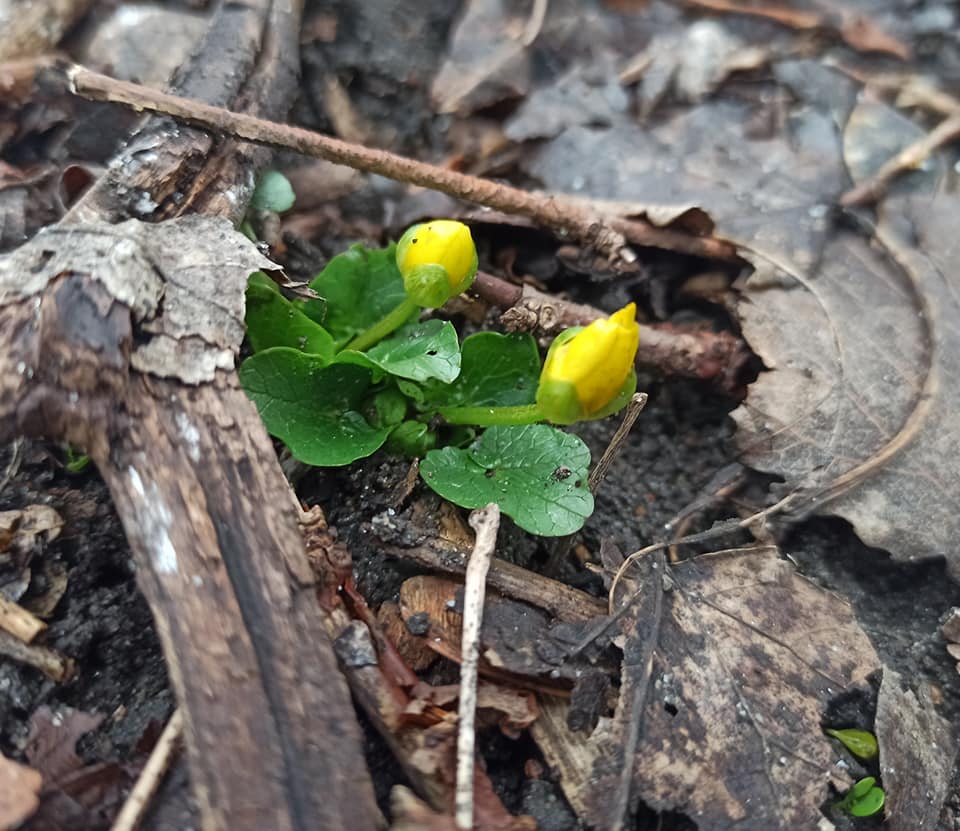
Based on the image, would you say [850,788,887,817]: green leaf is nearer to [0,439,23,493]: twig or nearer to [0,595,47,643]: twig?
[0,595,47,643]: twig

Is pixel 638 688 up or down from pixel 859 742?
up

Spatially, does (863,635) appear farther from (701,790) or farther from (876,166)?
(876,166)

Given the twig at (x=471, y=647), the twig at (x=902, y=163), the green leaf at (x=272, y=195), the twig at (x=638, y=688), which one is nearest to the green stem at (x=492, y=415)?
the twig at (x=471, y=647)

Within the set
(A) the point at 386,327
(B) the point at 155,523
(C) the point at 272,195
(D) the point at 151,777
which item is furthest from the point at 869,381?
(D) the point at 151,777

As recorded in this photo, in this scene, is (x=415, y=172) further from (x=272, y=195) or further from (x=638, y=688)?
(x=638, y=688)

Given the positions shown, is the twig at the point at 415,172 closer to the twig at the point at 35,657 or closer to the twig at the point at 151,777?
the twig at the point at 35,657

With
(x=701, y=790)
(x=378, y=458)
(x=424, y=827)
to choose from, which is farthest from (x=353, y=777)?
(x=378, y=458)
